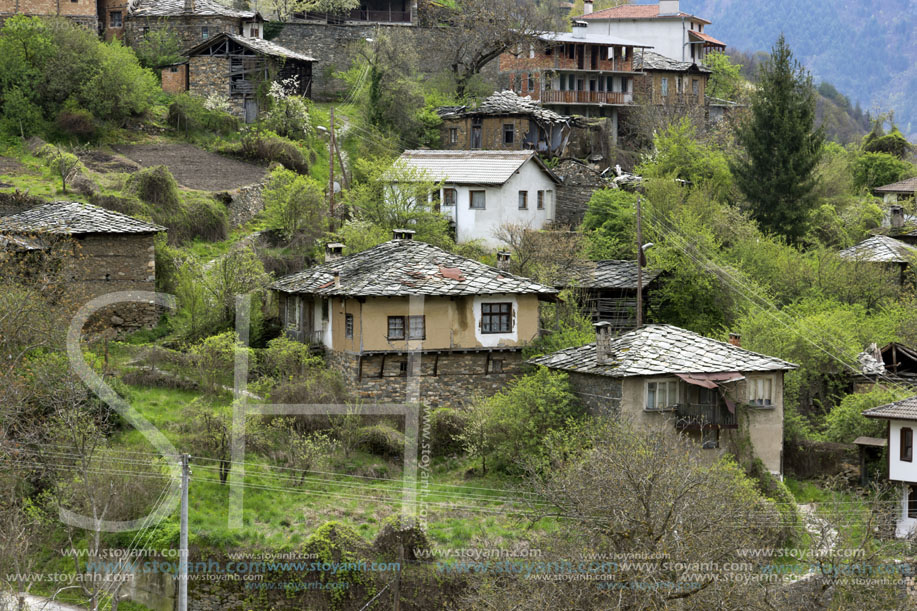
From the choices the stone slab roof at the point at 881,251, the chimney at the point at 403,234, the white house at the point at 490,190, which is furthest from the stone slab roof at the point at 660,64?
the chimney at the point at 403,234

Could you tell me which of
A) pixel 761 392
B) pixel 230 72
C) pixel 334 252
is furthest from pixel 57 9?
pixel 761 392

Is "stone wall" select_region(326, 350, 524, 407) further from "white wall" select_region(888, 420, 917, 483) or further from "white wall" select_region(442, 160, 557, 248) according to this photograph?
"white wall" select_region(442, 160, 557, 248)

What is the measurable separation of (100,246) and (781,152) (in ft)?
94.2

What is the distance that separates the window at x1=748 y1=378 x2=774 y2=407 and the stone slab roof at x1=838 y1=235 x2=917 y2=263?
15025 millimetres

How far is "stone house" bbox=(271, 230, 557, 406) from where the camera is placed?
32.7 meters

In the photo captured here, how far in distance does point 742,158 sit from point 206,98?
22.3 meters

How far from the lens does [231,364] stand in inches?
1259

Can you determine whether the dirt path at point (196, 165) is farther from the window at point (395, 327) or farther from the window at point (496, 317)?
the window at point (496, 317)

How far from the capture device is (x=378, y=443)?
30.5m

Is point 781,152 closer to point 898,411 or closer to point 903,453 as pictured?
point 898,411

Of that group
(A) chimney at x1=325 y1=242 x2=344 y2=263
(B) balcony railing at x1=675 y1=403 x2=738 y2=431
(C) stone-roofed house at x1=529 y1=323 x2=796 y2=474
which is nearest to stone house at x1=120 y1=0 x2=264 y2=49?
(A) chimney at x1=325 y1=242 x2=344 y2=263

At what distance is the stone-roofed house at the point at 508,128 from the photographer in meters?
53.1

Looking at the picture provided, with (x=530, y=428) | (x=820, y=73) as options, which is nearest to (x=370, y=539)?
(x=530, y=428)

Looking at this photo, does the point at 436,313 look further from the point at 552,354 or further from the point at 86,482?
the point at 86,482
